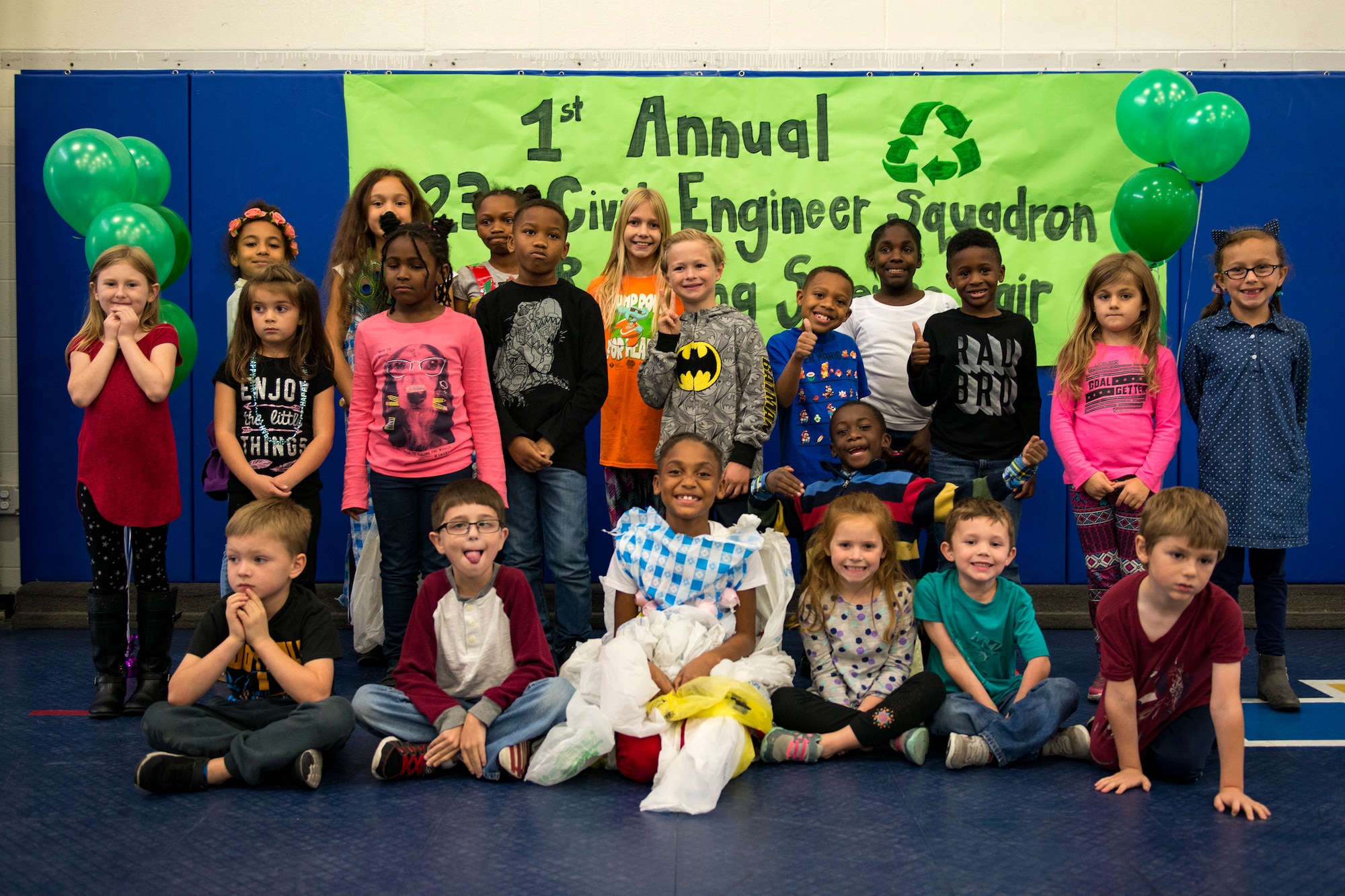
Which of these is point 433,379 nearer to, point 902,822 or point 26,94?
point 902,822

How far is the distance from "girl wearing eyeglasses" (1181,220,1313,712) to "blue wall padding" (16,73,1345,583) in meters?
1.09

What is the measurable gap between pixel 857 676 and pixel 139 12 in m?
3.79

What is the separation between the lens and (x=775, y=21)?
437 centimetres

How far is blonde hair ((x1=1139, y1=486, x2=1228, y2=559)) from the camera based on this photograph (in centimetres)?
238

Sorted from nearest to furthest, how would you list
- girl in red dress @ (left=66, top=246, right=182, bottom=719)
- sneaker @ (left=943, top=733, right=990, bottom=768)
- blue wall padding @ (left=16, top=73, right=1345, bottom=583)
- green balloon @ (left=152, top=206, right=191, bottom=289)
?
sneaker @ (left=943, top=733, right=990, bottom=768) → girl in red dress @ (left=66, top=246, right=182, bottom=719) → green balloon @ (left=152, top=206, right=191, bottom=289) → blue wall padding @ (left=16, top=73, right=1345, bottom=583)

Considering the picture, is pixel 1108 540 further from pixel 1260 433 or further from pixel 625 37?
pixel 625 37

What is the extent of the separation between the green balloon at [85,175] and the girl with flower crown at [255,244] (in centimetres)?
43

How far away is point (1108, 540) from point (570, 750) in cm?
178

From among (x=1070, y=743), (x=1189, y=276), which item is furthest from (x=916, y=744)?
(x=1189, y=276)

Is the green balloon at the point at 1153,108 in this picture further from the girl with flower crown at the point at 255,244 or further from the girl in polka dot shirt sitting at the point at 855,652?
the girl with flower crown at the point at 255,244

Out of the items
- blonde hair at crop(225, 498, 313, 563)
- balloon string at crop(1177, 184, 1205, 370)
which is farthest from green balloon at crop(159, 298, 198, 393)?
balloon string at crop(1177, 184, 1205, 370)

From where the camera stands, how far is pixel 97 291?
10.2 feet

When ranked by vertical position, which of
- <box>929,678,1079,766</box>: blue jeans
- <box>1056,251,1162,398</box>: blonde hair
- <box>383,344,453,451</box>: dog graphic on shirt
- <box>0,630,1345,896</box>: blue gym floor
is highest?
<box>1056,251,1162,398</box>: blonde hair

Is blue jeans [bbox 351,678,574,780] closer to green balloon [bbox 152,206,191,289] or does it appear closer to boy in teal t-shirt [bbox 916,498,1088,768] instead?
boy in teal t-shirt [bbox 916,498,1088,768]
